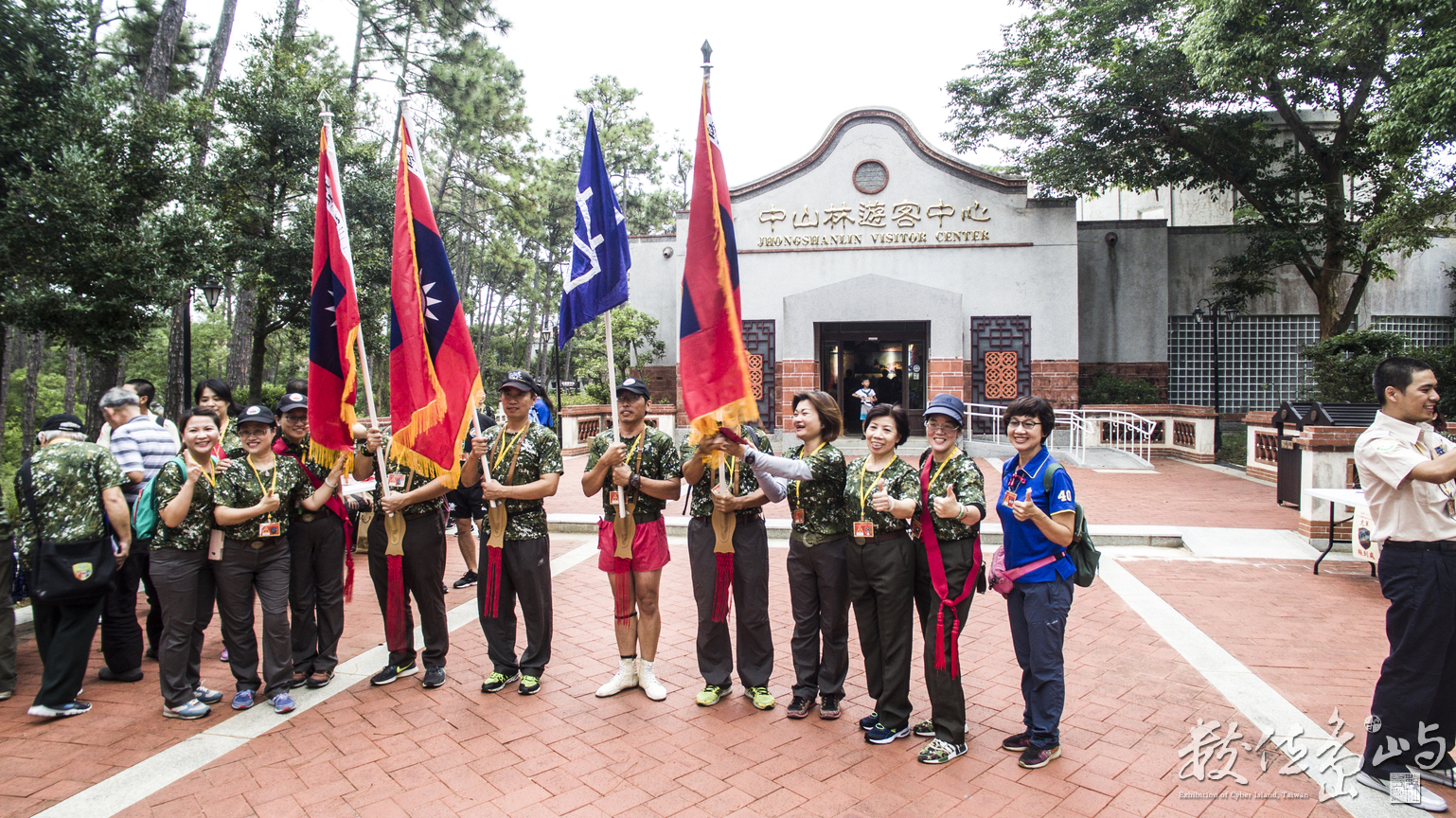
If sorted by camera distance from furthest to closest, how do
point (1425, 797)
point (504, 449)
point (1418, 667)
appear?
point (504, 449), point (1418, 667), point (1425, 797)

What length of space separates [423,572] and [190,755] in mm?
1429

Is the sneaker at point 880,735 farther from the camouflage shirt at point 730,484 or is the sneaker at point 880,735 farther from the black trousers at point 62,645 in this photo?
the black trousers at point 62,645

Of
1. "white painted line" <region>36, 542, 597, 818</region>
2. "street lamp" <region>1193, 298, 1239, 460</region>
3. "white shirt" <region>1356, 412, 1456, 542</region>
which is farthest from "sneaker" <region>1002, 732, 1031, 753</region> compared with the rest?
"street lamp" <region>1193, 298, 1239, 460</region>

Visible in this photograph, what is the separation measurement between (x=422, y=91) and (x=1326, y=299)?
2180 centimetres

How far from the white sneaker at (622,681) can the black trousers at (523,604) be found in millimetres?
429

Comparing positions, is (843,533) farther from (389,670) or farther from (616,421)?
(389,670)

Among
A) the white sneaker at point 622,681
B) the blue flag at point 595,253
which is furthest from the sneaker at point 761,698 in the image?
the blue flag at point 595,253

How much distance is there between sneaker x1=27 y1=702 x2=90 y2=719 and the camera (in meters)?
4.31

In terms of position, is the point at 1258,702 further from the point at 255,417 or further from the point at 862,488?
the point at 255,417

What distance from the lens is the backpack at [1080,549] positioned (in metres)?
3.66

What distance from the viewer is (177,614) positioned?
4.32 metres

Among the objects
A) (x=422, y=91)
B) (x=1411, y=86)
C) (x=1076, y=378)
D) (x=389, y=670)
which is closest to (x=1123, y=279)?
(x=1076, y=378)

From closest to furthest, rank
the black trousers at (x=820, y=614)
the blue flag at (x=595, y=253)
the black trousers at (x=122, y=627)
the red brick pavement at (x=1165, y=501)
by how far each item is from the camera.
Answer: the black trousers at (x=820, y=614) → the blue flag at (x=595, y=253) → the black trousers at (x=122, y=627) → the red brick pavement at (x=1165, y=501)

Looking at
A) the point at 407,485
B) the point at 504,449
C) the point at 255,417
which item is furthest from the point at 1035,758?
the point at 255,417
